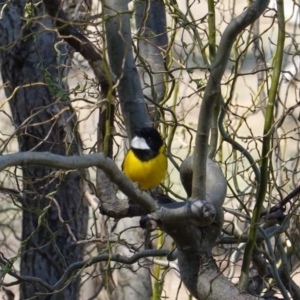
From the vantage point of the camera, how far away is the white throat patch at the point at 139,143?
97.4 inches

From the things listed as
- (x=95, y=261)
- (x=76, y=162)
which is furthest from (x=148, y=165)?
(x=76, y=162)

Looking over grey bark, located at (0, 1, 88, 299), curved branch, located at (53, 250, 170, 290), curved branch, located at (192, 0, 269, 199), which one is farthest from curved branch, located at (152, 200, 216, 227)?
grey bark, located at (0, 1, 88, 299)

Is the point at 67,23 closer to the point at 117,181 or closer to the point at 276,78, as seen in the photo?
the point at 117,181

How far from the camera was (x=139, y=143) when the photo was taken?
2643 millimetres

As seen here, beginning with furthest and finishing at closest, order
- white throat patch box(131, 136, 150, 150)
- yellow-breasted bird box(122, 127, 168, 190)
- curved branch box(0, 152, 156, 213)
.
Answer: yellow-breasted bird box(122, 127, 168, 190)
white throat patch box(131, 136, 150, 150)
curved branch box(0, 152, 156, 213)

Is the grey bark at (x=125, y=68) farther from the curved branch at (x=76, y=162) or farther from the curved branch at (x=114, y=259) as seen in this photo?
the curved branch at (x=114, y=259)

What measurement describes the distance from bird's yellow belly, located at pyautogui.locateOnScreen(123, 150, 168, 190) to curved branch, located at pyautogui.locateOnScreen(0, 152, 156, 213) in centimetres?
89

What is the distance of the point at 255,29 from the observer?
4352 millimetres

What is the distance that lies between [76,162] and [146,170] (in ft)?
4.12

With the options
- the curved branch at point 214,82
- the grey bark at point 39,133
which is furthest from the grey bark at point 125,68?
the grey bark at point 39,133

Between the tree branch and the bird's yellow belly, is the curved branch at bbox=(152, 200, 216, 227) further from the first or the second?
the bird's yellow belly

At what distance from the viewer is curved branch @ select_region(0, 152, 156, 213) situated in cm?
162

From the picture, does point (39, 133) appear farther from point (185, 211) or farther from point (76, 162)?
point (76, 162)

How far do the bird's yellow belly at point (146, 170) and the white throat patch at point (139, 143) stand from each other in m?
0.16
